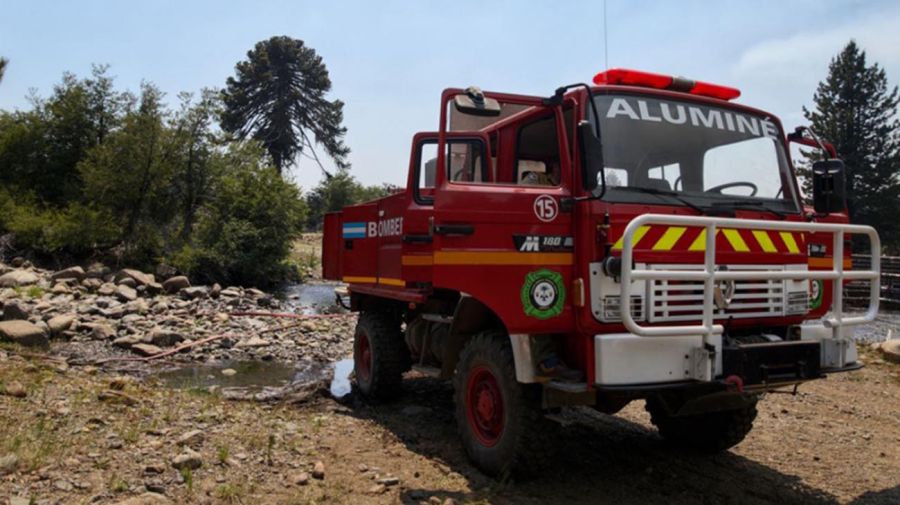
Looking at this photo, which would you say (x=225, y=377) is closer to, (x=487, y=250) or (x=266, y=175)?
(x=487, y=250)

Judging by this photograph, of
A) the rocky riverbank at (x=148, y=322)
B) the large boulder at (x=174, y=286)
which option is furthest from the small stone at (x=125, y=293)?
the large boulder at (x=174, y=286)

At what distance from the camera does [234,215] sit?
26797mm

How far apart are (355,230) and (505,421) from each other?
3507 mm

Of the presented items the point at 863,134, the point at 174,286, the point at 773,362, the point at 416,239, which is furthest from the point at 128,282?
the point at 863,134

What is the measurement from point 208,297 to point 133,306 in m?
3.47

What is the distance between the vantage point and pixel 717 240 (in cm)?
436

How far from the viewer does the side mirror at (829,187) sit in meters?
5.14

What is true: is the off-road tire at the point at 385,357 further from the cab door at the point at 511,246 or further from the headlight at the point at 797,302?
the headlight at the point at 797,302

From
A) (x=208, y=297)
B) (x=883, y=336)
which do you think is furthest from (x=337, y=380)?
(x=883, y=336)

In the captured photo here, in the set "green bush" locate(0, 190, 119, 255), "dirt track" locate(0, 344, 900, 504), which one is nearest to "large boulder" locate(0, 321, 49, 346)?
"dirt track" locate(0, 344, 900, 504)

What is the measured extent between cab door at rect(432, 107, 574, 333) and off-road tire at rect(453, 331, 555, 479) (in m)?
0.42

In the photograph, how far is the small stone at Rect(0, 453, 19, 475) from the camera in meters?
4.06

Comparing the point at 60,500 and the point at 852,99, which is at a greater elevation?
the point at 852,99

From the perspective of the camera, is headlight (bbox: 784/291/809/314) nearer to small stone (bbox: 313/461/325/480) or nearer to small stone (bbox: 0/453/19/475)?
small stone (bbox: 313/461/325/480)
